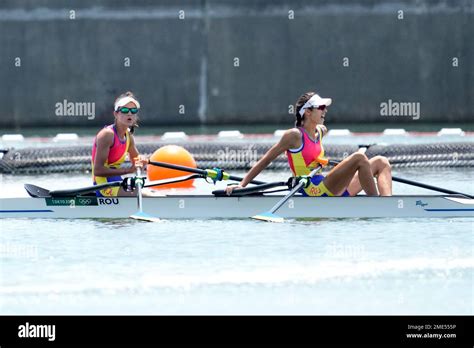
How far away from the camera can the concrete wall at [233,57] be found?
26.6 m

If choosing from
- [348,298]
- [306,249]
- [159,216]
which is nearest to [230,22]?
[159,216]

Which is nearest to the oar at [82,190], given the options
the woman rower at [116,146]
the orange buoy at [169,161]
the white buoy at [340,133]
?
the woman rower at [116,146]

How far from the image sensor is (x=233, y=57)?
26.8 metres

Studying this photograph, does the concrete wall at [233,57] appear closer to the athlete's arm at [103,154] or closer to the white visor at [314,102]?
the athlete's arm at [103,154]

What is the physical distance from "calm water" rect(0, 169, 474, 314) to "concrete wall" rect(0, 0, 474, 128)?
14.3m

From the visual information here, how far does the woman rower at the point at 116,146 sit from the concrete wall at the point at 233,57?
46.0 ft

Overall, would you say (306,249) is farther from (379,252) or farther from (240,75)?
(240,75)

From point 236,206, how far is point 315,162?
3.21ft

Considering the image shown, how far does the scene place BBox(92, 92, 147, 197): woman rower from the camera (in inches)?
496

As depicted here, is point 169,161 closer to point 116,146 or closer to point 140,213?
point 116,146

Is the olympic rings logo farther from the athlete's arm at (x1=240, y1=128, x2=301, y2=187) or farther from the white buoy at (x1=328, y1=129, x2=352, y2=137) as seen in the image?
the white buoy at (x1=328, y1=129, x2=352, y2=137)

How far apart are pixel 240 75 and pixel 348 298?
18315mm

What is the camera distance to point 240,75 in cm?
2683

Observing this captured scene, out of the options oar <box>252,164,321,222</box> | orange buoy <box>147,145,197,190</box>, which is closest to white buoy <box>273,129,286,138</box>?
orange buoy <box>147,145,197,190</box>
